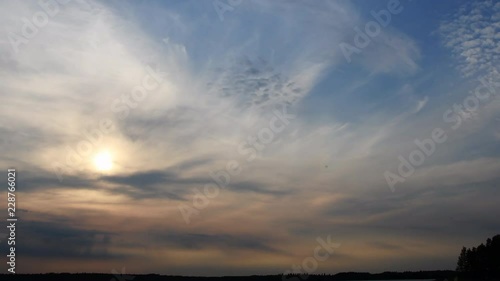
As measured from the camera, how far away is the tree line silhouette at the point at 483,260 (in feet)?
564

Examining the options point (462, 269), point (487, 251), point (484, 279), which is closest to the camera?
point (484, 279)

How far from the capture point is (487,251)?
592ft

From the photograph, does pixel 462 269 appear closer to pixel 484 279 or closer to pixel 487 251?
pixel 487 251

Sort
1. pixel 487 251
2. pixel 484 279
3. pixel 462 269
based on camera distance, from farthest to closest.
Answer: pixel 462 269
pixel 487 251
pixel 484 279

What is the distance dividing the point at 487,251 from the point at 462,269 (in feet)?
64.1

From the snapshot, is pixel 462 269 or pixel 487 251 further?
pixel 462 269

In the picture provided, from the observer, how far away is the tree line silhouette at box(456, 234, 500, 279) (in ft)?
564

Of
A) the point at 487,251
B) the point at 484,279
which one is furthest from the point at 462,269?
the point at 484,279

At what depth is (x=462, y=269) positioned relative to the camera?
646 ft

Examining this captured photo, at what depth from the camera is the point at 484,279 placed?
16088 cm

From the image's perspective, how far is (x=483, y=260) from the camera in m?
182

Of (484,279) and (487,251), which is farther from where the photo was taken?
(487,251)
